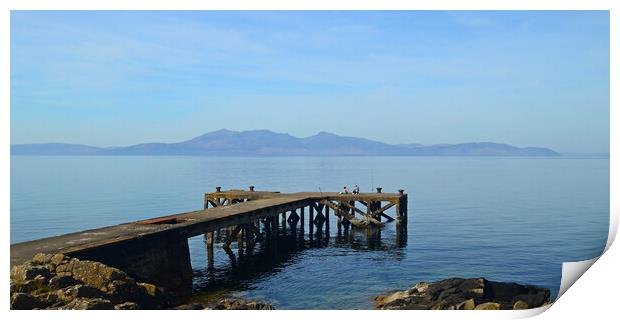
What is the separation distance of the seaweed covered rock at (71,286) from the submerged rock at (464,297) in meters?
8.84

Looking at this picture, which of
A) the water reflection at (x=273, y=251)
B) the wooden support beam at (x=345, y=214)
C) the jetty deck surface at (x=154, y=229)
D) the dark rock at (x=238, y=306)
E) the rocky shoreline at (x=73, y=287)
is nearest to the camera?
the rocky shoreline at (x=73, y=287)

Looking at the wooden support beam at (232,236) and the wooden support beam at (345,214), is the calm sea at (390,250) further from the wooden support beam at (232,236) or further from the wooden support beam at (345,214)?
Answer: the wooden support beam at (345,214)

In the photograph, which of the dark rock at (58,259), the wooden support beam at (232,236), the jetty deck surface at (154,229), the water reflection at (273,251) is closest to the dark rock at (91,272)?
the dark rock at (58,259)

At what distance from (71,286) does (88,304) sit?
3.38 feet

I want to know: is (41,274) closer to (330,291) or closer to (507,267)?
(330,291)

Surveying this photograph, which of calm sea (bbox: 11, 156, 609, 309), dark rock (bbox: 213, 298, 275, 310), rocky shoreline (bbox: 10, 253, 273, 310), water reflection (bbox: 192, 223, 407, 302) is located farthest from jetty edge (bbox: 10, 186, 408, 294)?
dark rock (bbox: 213, 298, 275, 310)

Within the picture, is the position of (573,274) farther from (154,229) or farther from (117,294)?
(117,294)

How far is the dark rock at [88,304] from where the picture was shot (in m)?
16.7

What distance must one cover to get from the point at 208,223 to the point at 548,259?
790 inches

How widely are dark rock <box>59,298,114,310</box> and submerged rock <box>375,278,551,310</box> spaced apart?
385 inches

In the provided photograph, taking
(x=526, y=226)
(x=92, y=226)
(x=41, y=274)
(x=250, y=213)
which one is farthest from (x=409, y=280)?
(x=92, y=226)

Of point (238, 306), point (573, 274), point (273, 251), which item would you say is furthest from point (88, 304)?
point (573, 274)

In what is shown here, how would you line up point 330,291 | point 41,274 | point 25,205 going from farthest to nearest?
1. point 25,205
2. point 330,291
3. point 41,274

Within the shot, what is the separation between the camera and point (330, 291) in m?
24.7
